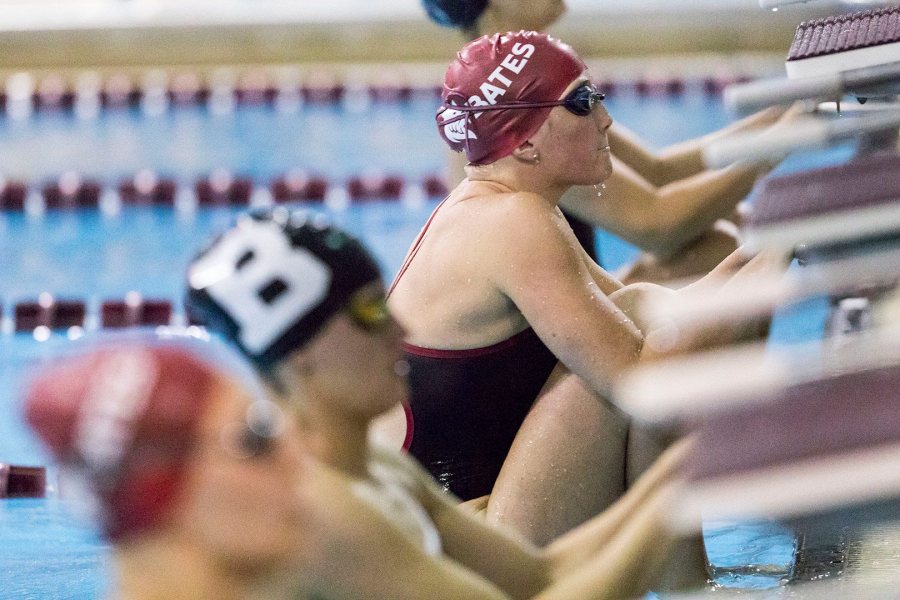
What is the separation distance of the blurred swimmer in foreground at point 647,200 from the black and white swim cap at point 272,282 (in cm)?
172

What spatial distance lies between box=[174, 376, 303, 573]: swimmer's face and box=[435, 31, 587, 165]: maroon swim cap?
1.54 m

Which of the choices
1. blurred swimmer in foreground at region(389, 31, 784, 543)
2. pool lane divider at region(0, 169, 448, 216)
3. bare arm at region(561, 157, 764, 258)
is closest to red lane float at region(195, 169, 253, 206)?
pool lane divider at region(0, 169, 448, 216)

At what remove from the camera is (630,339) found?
2.56m

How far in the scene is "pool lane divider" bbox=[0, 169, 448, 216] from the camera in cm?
752

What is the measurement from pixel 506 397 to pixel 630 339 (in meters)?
0.31

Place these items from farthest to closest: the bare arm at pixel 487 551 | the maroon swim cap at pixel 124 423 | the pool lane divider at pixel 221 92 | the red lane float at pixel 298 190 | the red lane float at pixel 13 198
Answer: the pool lane divider at pixel 221 92
the red lane float at pixel 13 198
the red lane float at pixel 298 190
the bare arm at pixel 487 551
the maroon swim cap at pixel 124 423

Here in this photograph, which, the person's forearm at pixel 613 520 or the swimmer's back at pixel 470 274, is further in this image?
the swimmer's back at pixel 470 274

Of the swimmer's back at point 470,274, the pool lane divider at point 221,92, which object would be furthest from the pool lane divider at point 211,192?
the swimmer's back at point 470,274

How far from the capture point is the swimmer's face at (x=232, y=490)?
1.27 metres

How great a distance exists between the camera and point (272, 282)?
1540mm

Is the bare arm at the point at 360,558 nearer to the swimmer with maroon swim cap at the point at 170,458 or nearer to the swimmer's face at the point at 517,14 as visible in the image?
the swimmer with maroon swim cap at the point at 170,458

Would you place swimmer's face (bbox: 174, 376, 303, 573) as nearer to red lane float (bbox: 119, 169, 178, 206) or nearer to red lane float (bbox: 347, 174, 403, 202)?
red lane float (bbox: 347, 174, 403, 202)

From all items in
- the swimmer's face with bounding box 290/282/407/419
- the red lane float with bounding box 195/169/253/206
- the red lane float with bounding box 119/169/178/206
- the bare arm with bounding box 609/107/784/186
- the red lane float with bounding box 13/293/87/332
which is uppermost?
the swimmer's face with bounding box 290/282/407/419

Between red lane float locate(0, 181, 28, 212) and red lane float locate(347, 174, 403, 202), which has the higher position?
red lane float locate(347, 174, 403, 202)
